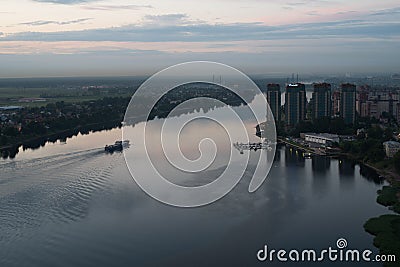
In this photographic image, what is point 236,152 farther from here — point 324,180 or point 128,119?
point 128,119

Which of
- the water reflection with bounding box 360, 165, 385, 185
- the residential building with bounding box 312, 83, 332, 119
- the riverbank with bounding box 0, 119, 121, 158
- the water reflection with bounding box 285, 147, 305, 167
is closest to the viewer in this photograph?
the water reflection with bounding box 360, 165, 385, 185

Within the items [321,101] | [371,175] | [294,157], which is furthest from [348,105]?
[371,175]

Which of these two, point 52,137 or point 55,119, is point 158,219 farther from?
point 55,119

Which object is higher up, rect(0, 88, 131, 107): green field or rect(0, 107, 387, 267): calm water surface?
rect(0, 88, 131, 107): green field

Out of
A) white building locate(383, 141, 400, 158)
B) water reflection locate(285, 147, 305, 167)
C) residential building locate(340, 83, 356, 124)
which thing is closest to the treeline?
water reflection locate(285, 147, 305, 167)

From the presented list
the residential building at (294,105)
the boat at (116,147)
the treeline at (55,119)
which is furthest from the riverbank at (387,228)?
the treeline at (55,119)

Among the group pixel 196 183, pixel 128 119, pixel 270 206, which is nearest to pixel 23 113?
pixel 128 119
